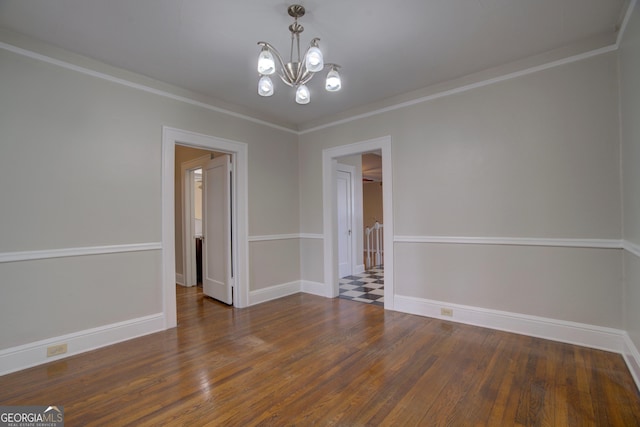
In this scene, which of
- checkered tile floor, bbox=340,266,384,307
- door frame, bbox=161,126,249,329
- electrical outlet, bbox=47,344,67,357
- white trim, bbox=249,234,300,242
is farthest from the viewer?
checkered tile floor, bbox=340,266,384,307

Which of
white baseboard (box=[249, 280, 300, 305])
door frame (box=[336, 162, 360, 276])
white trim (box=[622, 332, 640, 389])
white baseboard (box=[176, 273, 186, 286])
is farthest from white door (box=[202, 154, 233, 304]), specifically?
white trim (box=[622, 332, 640, 389])

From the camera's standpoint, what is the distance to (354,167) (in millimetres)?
6391

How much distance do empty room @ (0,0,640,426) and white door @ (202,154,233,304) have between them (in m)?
0.43

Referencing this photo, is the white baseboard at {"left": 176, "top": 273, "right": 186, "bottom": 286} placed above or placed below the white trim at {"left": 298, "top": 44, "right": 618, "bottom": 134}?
below

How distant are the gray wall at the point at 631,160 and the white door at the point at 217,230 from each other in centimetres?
402

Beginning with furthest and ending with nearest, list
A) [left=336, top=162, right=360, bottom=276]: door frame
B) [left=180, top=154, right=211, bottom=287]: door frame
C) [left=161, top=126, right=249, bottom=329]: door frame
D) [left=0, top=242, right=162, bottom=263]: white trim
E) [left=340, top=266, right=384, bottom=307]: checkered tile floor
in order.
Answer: [left=336, top=162, right=360, bottom=276]: door frame < [left=180, top=154, right=211, bottom=287]: door frame < [left=340, top=266, right=384, bottom=307]: checkered tile floor < [left=161, top=126, right=249, bottom=329]: door frame < [left=0, top=242, right=162, bottom=263]: white trim

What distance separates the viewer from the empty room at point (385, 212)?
6.91 ft

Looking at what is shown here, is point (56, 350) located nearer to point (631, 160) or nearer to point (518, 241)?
point (518, 241)

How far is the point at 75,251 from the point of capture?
272 centimetres

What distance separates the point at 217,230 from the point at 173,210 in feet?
3.42

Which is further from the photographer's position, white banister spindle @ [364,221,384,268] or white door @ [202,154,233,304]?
white banister spindle @ [364,221,384,268]

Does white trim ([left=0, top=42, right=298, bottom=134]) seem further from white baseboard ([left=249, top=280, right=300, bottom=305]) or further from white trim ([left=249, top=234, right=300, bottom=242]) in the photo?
white baseboard ([left=249, top=280, right=300, bottom=305])

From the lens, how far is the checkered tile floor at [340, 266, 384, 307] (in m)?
4.44

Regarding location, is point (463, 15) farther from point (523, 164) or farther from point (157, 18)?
point (157, 18)
